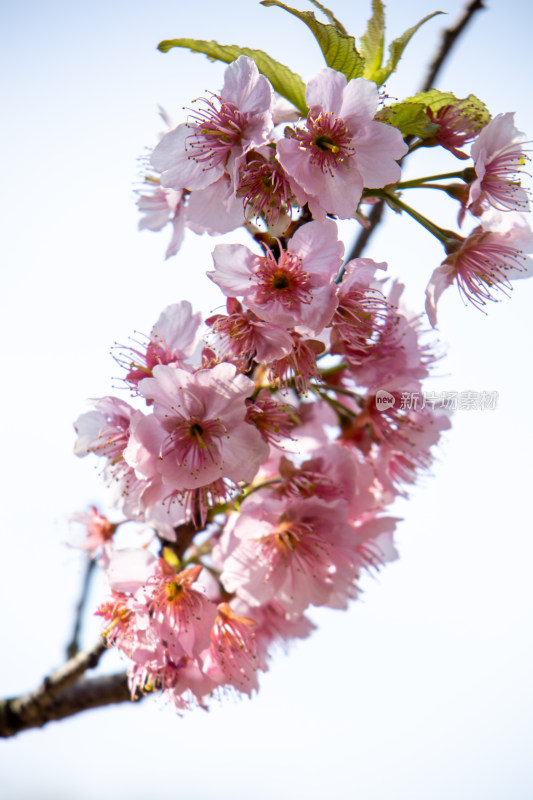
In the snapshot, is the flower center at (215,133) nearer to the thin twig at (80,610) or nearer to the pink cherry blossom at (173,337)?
the pink cherry blossom at (173,337)

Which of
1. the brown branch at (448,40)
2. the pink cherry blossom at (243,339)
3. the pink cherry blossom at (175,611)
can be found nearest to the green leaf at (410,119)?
the pink cherry blossom at (243,339)

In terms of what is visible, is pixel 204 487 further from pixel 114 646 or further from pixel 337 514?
pixel 114 646

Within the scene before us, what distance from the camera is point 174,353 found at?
1.83 metres

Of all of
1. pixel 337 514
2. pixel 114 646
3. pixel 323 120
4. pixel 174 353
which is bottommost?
pixel 114 646

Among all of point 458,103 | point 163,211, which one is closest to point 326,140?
point 458,103

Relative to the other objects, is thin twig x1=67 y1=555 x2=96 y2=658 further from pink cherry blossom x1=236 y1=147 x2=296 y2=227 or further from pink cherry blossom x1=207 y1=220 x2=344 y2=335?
pink cherry blossom x1=236 y1=147 x2=296 y2=227

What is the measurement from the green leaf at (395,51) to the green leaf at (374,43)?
2 centimetres

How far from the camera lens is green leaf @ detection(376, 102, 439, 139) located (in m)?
1.63

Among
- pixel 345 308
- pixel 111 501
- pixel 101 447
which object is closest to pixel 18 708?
pixel 111 501

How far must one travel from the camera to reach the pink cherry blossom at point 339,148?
5.05 feet

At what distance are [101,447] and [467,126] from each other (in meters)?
1.36

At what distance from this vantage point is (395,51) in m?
1.74

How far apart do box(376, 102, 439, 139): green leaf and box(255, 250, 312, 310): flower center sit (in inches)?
17.3

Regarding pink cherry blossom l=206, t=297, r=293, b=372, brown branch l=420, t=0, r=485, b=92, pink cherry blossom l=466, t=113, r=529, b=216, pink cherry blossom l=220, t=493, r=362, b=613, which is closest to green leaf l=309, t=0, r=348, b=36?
pink cherry blossom l=466, t=113, r=529, b=216
